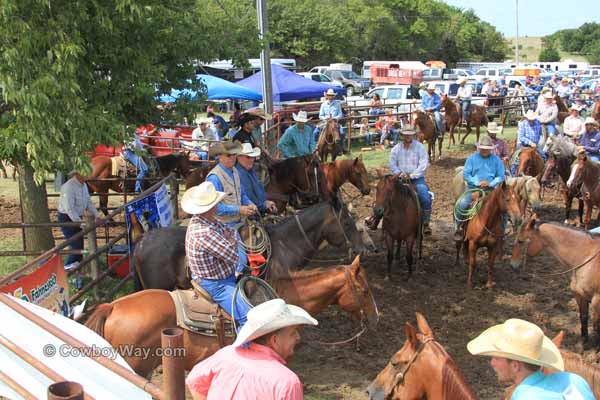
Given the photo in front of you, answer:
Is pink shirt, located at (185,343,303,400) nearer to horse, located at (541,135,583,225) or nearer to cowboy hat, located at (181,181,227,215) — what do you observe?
cowboy hat, located at (181,181,227,215)

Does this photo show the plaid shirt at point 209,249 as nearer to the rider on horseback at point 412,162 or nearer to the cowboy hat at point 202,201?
the cowboy hat at point 202,201

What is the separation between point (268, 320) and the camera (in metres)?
3.06

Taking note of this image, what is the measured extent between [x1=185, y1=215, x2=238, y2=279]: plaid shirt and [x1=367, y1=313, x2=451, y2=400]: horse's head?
181 centimetres

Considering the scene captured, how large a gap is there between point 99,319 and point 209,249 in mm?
1088

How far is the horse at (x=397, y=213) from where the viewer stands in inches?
389

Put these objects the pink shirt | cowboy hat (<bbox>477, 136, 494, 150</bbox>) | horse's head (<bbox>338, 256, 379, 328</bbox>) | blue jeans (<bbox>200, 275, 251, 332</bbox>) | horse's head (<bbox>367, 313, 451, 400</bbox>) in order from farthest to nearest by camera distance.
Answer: cowboy hat (<bbox>477, 136, 494, 150</bbox>) → horse's head (<bbox>338, 256, 379, 328</bbox>) → blue jeans (<bbox>200, 275, 251, 332</bbox>) → horse's head (<bbox>367, 313, 451, 400</bbox>) → the pink shirt

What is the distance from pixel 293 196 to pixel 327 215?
347cm

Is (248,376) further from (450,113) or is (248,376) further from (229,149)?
(450,113)

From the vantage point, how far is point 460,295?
30.7ft

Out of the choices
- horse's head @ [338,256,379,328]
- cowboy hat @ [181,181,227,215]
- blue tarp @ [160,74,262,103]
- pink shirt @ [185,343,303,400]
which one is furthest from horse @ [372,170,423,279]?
blue tarp @ [160,74,262,103]

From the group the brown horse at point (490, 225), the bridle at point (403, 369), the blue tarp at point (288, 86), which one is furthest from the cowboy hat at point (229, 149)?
the blue tarp at point (288, 86)

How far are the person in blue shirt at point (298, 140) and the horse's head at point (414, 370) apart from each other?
357 inches

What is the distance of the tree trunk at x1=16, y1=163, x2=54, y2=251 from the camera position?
9195 millimetres

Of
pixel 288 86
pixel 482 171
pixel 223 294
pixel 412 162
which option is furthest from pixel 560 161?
pixel 223 294
